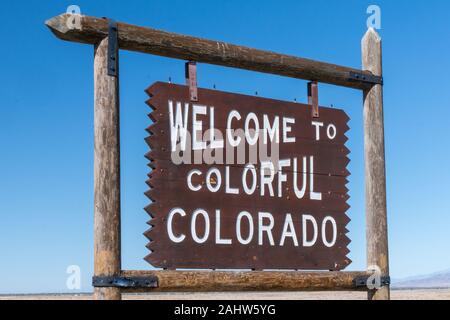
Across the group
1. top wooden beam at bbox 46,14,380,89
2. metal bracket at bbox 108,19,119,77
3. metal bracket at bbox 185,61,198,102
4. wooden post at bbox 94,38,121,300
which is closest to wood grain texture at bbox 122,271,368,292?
wooden post at bbox 94,38,121,300

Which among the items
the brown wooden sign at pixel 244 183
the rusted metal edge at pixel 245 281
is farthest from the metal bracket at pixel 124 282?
the brown wooden sign at pixel 244 183

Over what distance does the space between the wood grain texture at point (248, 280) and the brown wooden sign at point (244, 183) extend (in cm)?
8

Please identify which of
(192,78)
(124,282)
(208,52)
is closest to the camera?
(124,282)

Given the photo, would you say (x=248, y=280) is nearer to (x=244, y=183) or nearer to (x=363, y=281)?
(x=244, y=183)

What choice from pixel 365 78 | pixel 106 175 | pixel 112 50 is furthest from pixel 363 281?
pixel 112 50

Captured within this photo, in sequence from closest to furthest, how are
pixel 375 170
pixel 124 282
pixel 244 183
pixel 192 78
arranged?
1. pixel 124 282
2. pixel 192 78
3. pixel 244 183
4. pixel 375 170

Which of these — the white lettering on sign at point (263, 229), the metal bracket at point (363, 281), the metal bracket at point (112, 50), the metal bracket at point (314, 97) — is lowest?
the metal bracket at point (363, 281)

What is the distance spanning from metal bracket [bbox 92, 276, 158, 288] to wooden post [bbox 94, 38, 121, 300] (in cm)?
3

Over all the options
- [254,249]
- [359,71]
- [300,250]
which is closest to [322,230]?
[300,250]

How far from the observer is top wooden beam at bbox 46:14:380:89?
5961 mm

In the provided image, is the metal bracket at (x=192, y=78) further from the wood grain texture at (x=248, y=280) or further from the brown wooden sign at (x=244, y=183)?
the wood grain texture at (x=248, y=280)

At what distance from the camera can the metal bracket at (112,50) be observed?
238 inches

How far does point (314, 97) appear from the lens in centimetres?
736

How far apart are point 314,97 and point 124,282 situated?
2633 mm
